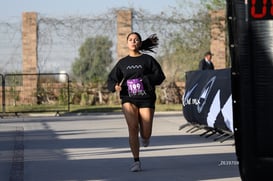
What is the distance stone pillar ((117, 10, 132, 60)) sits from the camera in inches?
1181

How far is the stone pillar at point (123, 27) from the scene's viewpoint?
98.4ft

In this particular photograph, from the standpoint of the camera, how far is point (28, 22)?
97.8 ft

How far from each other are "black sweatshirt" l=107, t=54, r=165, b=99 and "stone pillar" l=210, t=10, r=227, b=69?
18962mm

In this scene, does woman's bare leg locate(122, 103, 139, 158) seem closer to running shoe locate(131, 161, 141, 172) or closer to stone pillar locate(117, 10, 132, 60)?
running shoe locate(131, 161, 141, 172)

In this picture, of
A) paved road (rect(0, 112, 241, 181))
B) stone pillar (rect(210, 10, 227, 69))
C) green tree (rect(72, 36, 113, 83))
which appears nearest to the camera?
paved road (rect(0, 112, 241, 181))

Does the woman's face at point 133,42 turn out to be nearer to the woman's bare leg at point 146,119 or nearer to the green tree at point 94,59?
the woman's bare leg at point 146,119

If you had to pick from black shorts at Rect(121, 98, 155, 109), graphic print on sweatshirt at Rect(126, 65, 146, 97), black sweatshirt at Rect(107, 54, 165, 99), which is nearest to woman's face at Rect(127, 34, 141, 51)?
black sweatshirt at Rect(107, 54, 165, 99)

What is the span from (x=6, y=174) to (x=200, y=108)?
6.13m

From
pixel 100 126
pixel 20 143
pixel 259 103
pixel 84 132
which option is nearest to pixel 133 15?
pixel 100 126

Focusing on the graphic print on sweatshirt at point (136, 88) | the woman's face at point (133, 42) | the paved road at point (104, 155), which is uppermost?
the woman's face at point (133, 42)

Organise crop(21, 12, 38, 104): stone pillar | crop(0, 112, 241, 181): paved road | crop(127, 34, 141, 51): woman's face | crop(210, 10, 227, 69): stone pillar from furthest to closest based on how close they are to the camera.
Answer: crop(210, 10, 227, 69): stone pillar → crop(21, 12, 38, 104): stone pillar → crop(127, 34, 141, 51): woman's face → crop(0, 112, 241, 181): paved road

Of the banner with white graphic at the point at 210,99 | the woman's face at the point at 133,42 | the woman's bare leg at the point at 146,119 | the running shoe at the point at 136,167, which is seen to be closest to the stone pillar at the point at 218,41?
the banner with white graphic at the point at 210,99

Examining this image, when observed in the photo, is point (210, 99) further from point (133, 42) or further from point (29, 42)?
point (29, 42)

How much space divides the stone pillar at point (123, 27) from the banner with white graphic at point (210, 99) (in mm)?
12463
